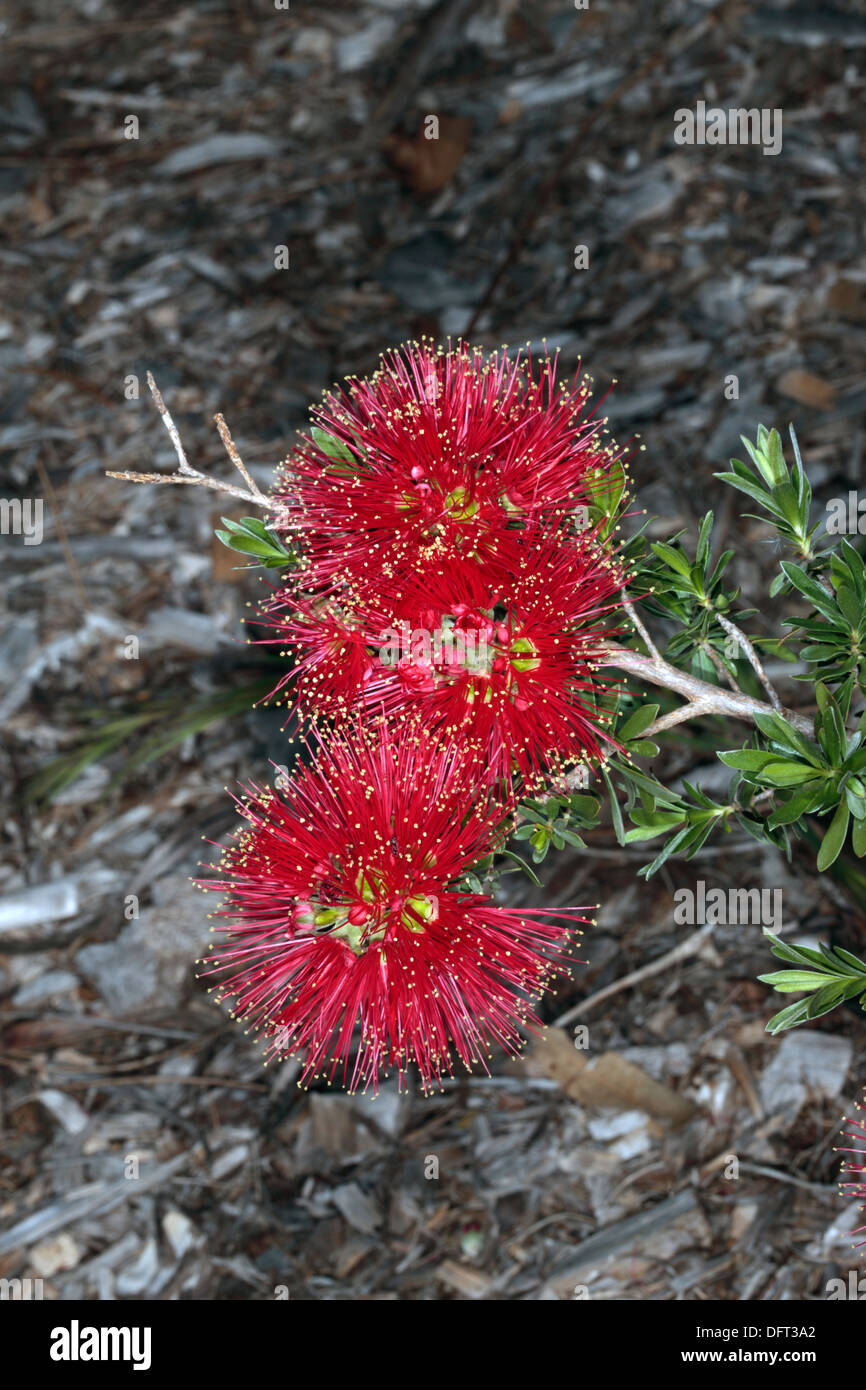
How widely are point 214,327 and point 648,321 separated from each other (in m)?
1.02

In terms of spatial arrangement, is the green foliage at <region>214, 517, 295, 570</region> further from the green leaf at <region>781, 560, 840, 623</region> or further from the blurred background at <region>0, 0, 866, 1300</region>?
the blurred background at <region>0, 0, 866, 1300</region>

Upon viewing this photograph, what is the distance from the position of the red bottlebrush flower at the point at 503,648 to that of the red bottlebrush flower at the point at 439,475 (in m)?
0.03

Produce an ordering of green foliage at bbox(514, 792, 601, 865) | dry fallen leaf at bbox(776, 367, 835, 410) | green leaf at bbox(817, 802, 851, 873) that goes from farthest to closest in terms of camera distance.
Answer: dry fallen leaf at bbox(776, 367, 835, 410), green foliage at bbox(514, 792, 601, 865), green leaf at bbox(817, 802, 851, 873)

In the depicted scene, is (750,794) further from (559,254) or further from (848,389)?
(559,254)

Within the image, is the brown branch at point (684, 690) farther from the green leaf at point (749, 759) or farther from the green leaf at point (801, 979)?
the green leaf at point (801, 979)

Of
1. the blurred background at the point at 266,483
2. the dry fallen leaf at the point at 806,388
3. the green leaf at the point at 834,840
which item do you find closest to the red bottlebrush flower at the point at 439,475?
the green leaf at the point at 834,840

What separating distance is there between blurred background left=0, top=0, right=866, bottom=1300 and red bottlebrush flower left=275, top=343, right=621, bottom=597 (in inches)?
36.3

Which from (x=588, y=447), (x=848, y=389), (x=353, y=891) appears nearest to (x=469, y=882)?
(x=353, y=891)

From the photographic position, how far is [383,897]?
111cm

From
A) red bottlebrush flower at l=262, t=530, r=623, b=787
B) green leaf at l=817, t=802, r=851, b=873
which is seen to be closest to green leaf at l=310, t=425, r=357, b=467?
red bottlebrush flower at l=262, t=530, r=623, b=787

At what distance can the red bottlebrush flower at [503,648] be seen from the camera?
1.06m

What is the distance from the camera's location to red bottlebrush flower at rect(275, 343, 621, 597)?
3.53ft

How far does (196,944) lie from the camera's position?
2.10 m

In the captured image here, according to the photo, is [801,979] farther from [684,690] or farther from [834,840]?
[684,690]
